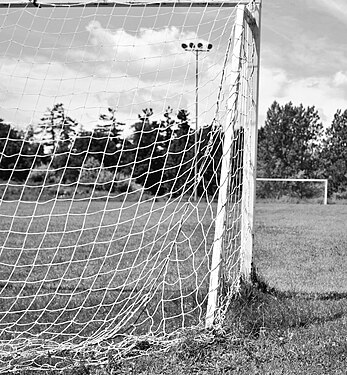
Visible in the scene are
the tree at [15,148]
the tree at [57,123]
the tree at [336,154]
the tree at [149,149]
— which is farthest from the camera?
the tree at [336,154]

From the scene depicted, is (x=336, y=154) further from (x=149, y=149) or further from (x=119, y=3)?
(x=119, y=3)

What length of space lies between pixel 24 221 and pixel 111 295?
12.2 meters

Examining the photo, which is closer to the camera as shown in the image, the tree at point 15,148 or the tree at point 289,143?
the tree at point 15,148

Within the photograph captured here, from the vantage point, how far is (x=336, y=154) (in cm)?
4784

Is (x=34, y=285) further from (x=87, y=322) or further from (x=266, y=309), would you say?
(x=266, y=309)

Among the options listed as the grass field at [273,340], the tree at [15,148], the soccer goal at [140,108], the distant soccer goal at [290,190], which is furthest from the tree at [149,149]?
the distant soccer goal at [290,190]

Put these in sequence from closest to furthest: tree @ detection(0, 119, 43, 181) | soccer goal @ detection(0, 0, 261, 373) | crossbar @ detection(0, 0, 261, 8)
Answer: soccer goal @ detection(0, 0, 261, 373), crossbar @ detection(0, 0, 261, 8), tree @ detection(0, 119, 43, 181)

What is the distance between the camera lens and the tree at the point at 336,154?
150 feet

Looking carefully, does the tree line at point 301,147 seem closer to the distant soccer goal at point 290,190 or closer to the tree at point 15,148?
the distant soccer goal at point 290,190

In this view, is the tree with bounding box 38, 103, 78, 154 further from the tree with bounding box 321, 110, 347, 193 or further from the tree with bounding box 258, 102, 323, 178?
the tree with bounding box 258, 102, 323, 178

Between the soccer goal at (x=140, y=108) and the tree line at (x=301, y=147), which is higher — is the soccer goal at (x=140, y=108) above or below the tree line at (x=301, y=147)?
below

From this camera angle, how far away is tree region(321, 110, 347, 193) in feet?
150

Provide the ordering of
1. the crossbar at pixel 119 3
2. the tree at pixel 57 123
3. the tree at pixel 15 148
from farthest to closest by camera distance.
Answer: the tree at pixel 57 123 → the tree at pixel 15 148 → the crossbar at pixel 119 3

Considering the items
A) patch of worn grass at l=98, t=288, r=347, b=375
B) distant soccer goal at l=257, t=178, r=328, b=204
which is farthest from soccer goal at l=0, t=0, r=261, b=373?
distant soccer goal at l=257, t=178, r=328, b=204
